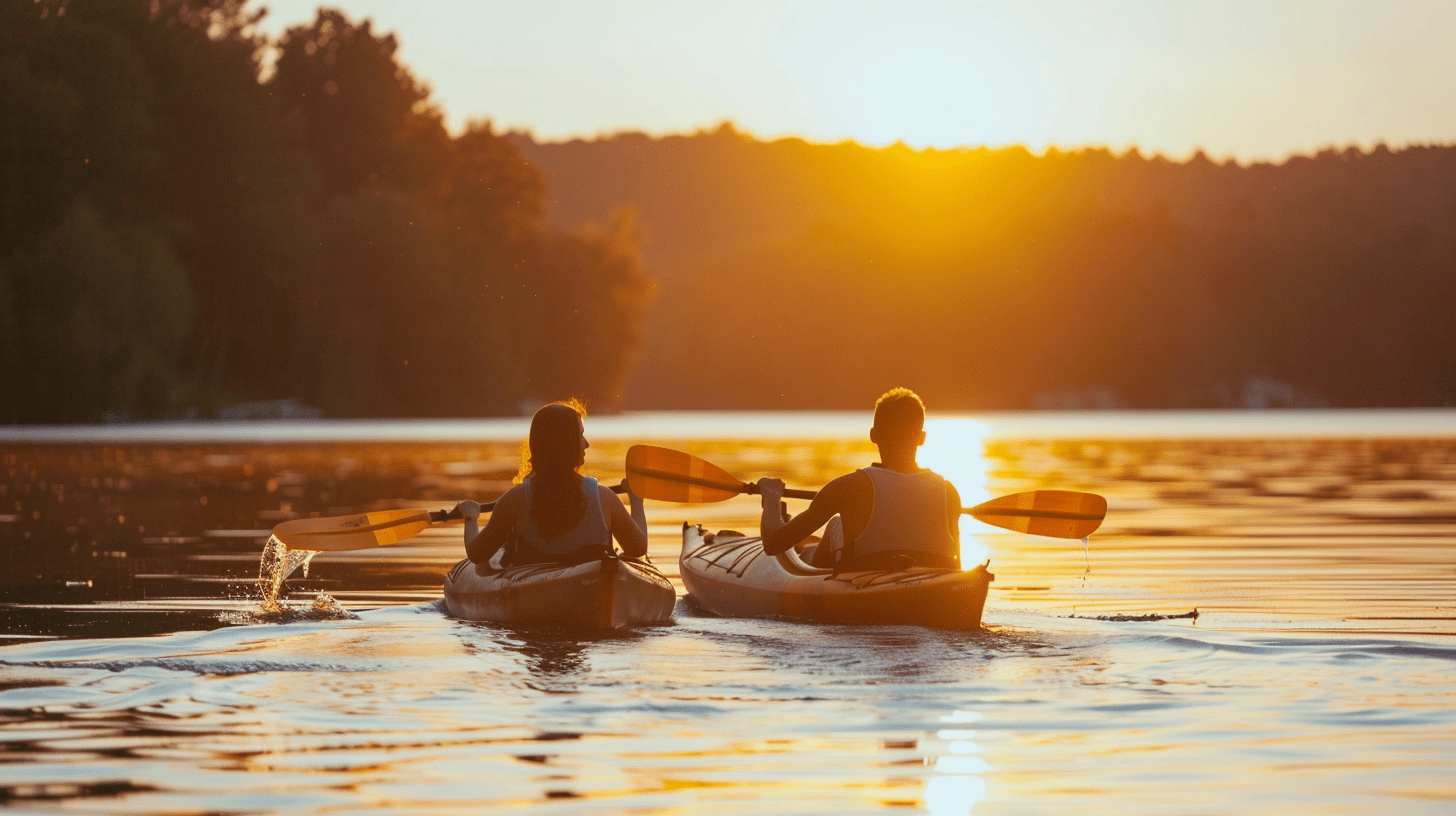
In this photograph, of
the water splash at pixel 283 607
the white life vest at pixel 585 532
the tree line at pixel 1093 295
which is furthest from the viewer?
the tree line at pixel 1093 295

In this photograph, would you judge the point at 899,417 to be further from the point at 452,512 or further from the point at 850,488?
the point at 452,512

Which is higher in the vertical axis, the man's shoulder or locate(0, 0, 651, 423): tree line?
locate(0, 0, 651, 423): tree line

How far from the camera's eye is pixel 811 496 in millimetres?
11656

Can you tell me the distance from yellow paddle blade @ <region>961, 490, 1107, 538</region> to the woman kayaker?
2.54m

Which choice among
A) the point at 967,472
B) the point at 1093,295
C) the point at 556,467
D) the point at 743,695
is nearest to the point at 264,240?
the point at 967,472

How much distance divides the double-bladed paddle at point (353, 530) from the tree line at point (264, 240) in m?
40.1

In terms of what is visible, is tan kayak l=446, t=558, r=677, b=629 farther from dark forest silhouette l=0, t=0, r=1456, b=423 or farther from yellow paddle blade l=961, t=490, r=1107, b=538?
dark forest silhouette l=0, t=0, r=1456, b=423

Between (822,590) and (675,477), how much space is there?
2339mm

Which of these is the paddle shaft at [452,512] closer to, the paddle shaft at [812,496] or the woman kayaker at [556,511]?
the paddle shaft at [812,496]

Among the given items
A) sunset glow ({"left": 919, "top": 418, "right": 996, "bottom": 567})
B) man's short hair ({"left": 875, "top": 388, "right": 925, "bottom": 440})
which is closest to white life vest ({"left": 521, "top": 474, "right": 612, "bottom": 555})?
man's short hair ({"left": 875, "top": 388, "right": 925, "bottom": 440})

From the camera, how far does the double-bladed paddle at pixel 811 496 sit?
11.5 m

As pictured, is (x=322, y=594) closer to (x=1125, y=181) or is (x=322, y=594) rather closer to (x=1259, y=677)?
(x=1259, y=677)

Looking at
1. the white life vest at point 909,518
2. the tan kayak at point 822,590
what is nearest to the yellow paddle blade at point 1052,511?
the tan kayak at point 822,590

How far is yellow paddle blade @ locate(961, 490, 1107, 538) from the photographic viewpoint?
11.6 m
